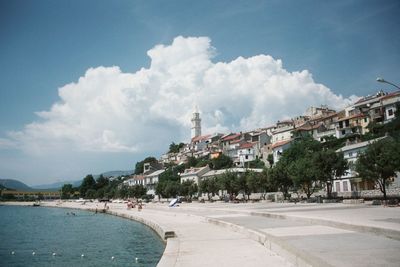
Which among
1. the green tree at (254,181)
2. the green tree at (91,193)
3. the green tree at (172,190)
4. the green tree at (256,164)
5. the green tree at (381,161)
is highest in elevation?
the green tree at (256,164)

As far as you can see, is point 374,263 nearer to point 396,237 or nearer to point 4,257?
point 396,237

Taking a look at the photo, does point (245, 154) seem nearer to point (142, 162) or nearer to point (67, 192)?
point (142, 162)

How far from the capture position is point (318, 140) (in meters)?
92.6

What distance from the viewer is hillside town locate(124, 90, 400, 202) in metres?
56.0

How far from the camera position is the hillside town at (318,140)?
56.0 metres

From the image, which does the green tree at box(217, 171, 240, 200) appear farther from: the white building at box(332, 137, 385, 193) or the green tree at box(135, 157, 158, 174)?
the green tree at box(135, 157, 158, 174)

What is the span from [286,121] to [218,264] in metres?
121

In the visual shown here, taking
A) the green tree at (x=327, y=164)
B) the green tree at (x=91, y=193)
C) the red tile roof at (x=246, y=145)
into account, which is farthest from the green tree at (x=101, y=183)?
the green tree at (x=327, y=164)

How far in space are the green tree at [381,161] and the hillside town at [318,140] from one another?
10.7 meters

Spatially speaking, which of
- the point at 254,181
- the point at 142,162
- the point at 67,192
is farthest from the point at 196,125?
the point at 254,181

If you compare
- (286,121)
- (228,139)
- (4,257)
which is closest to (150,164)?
(228,139)

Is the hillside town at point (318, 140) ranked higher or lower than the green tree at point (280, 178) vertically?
higher

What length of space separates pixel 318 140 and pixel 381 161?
205 feet

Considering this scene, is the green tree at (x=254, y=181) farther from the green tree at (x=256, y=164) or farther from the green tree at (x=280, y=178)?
the green tree at (x=256, y=164)
